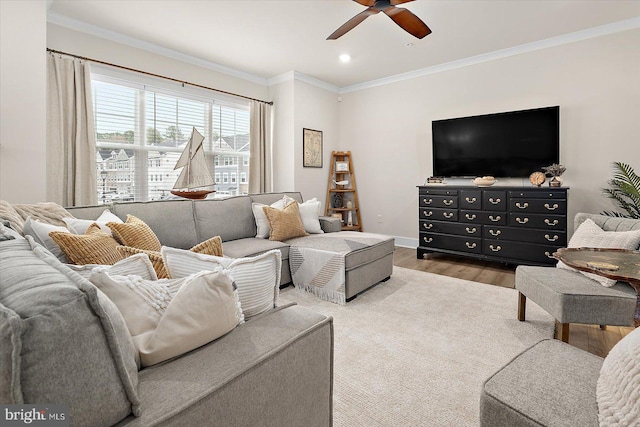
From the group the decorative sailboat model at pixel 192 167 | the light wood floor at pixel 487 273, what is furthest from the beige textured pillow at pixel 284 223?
the light wood floor at pixel 487 273

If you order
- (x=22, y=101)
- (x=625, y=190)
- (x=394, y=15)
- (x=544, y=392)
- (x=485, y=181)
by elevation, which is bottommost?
(x=544, y=392)

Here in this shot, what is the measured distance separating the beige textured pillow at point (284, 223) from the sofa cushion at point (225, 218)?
265 millimetres

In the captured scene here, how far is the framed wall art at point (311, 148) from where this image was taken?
5.39 m

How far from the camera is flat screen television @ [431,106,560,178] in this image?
396cm

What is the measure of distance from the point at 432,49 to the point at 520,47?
1.07m

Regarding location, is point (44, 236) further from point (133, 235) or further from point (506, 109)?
point (506, 109)

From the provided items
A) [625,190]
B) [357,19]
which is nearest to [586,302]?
[625,190]

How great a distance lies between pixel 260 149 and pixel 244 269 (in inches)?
169

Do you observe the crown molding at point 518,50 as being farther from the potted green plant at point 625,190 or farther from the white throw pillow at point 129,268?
the white throw pillow at point 129,268

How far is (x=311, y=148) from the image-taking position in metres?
5.52

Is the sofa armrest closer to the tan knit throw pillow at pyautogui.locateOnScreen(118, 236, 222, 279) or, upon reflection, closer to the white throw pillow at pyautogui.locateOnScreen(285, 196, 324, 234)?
the white throw pillow at pyautogui.locateOnScreen(285, 196, 324, 234)

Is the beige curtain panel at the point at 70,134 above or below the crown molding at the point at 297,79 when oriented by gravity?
below

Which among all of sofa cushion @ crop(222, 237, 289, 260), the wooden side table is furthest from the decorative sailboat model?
the wooden side table

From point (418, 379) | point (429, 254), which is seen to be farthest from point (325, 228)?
point (418, 379)
